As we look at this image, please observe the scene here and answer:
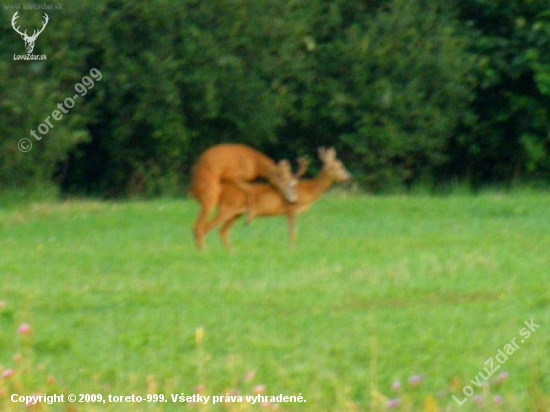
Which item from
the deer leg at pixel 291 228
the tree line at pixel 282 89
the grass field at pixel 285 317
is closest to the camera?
the grass field at pixel 285 317

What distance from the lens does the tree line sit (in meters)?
19.8

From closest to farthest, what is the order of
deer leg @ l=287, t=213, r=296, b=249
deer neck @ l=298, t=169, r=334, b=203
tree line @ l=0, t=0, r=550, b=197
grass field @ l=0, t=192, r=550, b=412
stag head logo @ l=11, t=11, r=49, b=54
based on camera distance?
grass field @ l=0, t=192, r=550, b=412 → deer leg @ l=287, t=213, r=296, b=249 → deer neck @ l=298, t=169, r=334, b=203 → stag head logo @ l=11, t=11, r=49, b=54 → tree line @ l=0, t=0, r=550, b=197

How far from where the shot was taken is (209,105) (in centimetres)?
2058

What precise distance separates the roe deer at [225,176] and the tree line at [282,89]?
262 inches

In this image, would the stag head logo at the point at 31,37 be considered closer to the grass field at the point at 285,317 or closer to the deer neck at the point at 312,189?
the grass field at the point at 285,317

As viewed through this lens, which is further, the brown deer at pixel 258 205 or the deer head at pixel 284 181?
the deer head at pixel 284 181

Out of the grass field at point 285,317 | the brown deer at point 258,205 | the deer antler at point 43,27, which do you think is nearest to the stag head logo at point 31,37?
the deer antler at point 43,27

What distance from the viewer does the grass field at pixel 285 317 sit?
7734mm

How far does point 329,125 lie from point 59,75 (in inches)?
213

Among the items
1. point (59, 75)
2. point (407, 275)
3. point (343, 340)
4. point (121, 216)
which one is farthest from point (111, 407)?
point (59, 75)

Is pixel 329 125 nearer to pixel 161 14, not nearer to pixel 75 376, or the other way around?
pixel 161 14

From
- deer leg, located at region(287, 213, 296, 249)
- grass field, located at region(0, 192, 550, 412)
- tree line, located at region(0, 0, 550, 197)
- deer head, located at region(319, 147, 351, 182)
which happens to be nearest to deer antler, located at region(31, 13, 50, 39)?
tree line, located at region(0, 0, 550, 197)

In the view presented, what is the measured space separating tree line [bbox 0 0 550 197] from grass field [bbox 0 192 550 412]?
5.52 m

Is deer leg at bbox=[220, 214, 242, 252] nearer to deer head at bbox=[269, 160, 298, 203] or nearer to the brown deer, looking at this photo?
the brown deer
